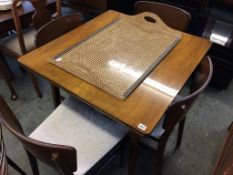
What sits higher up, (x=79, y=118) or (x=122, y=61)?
(x=122, y=61)

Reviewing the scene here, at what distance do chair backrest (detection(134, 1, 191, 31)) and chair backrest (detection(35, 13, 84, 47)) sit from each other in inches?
20.4

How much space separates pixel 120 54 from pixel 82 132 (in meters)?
0.43

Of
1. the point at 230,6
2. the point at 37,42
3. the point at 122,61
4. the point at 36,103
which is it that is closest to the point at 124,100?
the point at 122,61

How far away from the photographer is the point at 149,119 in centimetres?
82

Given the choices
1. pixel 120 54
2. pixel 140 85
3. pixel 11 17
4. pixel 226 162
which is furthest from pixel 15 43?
pixel 226 162

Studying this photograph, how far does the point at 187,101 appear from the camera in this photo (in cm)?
85

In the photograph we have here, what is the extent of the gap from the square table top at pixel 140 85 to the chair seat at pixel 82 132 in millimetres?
251

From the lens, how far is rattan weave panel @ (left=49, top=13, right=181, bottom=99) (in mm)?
933

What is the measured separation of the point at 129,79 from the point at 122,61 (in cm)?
13

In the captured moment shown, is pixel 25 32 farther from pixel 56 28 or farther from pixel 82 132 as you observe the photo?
pixel 82 132

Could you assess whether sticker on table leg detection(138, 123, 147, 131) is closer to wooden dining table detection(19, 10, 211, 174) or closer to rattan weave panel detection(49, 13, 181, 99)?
wooden dining table detection(19, 10, 211, 174)

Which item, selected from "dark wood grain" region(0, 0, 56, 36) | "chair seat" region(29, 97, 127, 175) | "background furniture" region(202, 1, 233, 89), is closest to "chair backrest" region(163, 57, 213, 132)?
"chair seat" region(29, 97, 127, 175)

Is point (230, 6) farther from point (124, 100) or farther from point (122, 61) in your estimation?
point (124, 100)

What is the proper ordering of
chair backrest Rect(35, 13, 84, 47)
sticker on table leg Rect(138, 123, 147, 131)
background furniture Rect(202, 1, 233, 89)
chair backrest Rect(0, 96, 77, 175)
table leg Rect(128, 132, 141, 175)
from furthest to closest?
1. background furniture Rect(202, 1, 233, 89)
2. chair backrest Rect(35, 13, 84, 47)
3. table leg Rect(128, 132, 141, 175)
4. sticker on table leg Rect(138, 123, 147, 131)
5. chair backrest Rect(0, 96, 77, 175)
